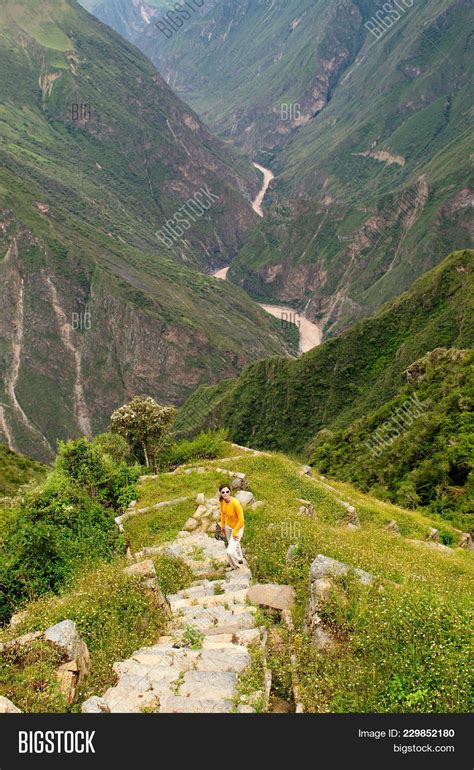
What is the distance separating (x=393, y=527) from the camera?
24109 millimetres

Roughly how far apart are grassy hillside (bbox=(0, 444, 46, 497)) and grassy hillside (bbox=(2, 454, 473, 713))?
42.2 m

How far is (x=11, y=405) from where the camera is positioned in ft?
430

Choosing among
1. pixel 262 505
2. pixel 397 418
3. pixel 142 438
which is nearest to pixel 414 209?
pixel 397 418

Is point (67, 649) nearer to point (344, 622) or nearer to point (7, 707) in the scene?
point (7, 707)

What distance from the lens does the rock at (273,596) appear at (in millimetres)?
12700

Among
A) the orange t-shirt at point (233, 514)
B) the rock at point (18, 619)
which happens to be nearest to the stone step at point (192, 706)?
the rock at point (18, 619)

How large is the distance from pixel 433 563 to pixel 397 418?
29.3m

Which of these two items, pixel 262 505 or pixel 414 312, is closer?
pixel 262 505

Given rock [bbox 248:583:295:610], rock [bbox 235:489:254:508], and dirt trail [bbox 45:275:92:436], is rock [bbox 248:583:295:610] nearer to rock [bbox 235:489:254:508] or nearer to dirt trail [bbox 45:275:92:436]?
rock [bbox 235:489:254:508]

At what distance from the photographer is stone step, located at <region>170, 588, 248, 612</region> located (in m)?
13.2

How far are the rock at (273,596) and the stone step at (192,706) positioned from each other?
3621 mm

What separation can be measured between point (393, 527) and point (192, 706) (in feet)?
55.3
